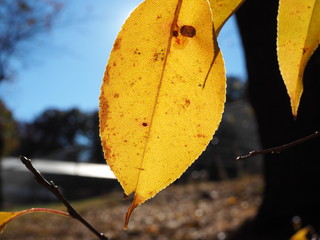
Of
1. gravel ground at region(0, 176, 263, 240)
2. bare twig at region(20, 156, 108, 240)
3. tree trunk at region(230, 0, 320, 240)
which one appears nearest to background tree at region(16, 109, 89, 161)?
gravel ground at region(0, 176, 263, 240)

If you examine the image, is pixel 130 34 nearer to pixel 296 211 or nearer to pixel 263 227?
pixel 296 211

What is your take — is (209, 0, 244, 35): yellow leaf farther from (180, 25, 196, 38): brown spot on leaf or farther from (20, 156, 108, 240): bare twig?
(20, 156, 108, 240): bare twig

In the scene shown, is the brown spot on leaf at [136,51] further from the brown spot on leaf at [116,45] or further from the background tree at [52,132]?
the background tree at [52,132]

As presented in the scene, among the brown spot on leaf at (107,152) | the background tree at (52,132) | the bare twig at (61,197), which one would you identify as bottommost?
the background tree at (52,132)

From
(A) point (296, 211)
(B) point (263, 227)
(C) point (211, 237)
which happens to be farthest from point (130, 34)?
(C) point (211, 237)

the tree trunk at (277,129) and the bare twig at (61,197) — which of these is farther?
the tree trunk at (277,129)

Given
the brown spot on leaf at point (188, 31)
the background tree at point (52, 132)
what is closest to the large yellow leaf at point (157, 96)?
the brown spot on leaf at point (188, 31)

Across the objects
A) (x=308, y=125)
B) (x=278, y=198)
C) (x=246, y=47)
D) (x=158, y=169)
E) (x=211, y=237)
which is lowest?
(x=211, y=237)

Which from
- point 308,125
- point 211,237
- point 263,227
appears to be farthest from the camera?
point 211,237
